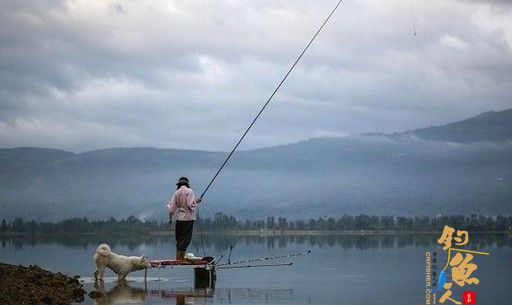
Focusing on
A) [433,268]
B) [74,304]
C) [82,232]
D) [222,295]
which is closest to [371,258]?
[433,268]

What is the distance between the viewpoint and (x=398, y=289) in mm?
24734

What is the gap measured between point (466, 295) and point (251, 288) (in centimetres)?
502

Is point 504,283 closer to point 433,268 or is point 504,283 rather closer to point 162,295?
point 433,268

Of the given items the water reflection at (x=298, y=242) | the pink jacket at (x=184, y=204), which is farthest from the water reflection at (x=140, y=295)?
the water reflection at (x=298, y=242)

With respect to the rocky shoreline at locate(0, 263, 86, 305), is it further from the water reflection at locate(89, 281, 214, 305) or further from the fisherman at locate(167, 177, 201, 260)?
the fisherman at locate(167, 177, 201, 260)

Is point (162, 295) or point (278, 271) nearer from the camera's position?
point (162, 295)

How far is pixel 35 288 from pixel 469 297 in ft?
27.3

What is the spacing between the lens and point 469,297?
2234 centimetres

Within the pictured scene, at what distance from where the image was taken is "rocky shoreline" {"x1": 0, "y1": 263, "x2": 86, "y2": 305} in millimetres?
20703

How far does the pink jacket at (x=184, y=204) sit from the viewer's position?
91.9 feet

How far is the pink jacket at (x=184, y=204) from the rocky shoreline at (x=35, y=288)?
3776 millimetres

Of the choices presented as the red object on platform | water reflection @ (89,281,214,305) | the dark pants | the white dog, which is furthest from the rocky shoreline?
the red object on platform

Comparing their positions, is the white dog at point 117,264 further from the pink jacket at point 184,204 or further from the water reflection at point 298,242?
the water reflection at point 298,242

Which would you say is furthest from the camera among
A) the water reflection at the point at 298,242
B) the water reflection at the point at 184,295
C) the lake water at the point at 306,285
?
the water reflection at the point at 298,242
